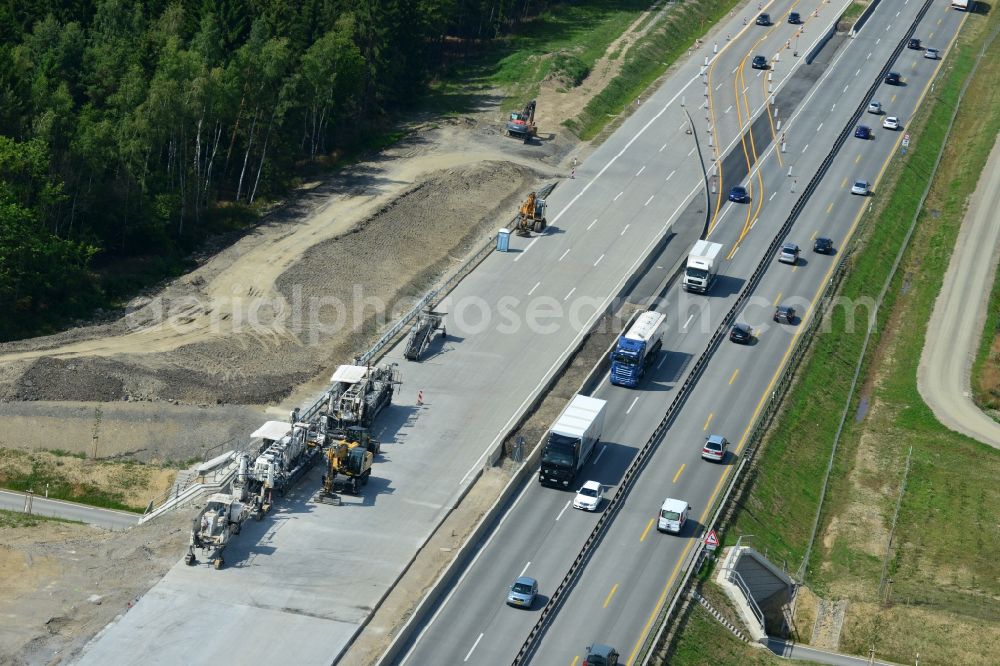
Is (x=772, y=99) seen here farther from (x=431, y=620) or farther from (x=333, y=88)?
(x=431, y=620)

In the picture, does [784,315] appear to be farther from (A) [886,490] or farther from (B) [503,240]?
(B) [503,240]

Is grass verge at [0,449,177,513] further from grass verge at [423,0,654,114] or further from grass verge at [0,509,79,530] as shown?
grass verge at [423,0,654,114]

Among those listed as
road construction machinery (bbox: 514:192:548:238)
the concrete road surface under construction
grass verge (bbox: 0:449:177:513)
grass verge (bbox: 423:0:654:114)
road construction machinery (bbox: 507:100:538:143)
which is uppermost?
grass verge (bbox: 423:0:654:114)

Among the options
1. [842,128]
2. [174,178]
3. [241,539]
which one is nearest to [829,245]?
[842,128]

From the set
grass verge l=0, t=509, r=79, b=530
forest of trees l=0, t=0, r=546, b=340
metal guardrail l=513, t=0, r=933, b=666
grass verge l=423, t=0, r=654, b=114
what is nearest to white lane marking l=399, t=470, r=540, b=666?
metal guardrail l=513, t=0, r=933, b=666

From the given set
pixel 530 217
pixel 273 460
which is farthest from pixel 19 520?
pixel 530 217
